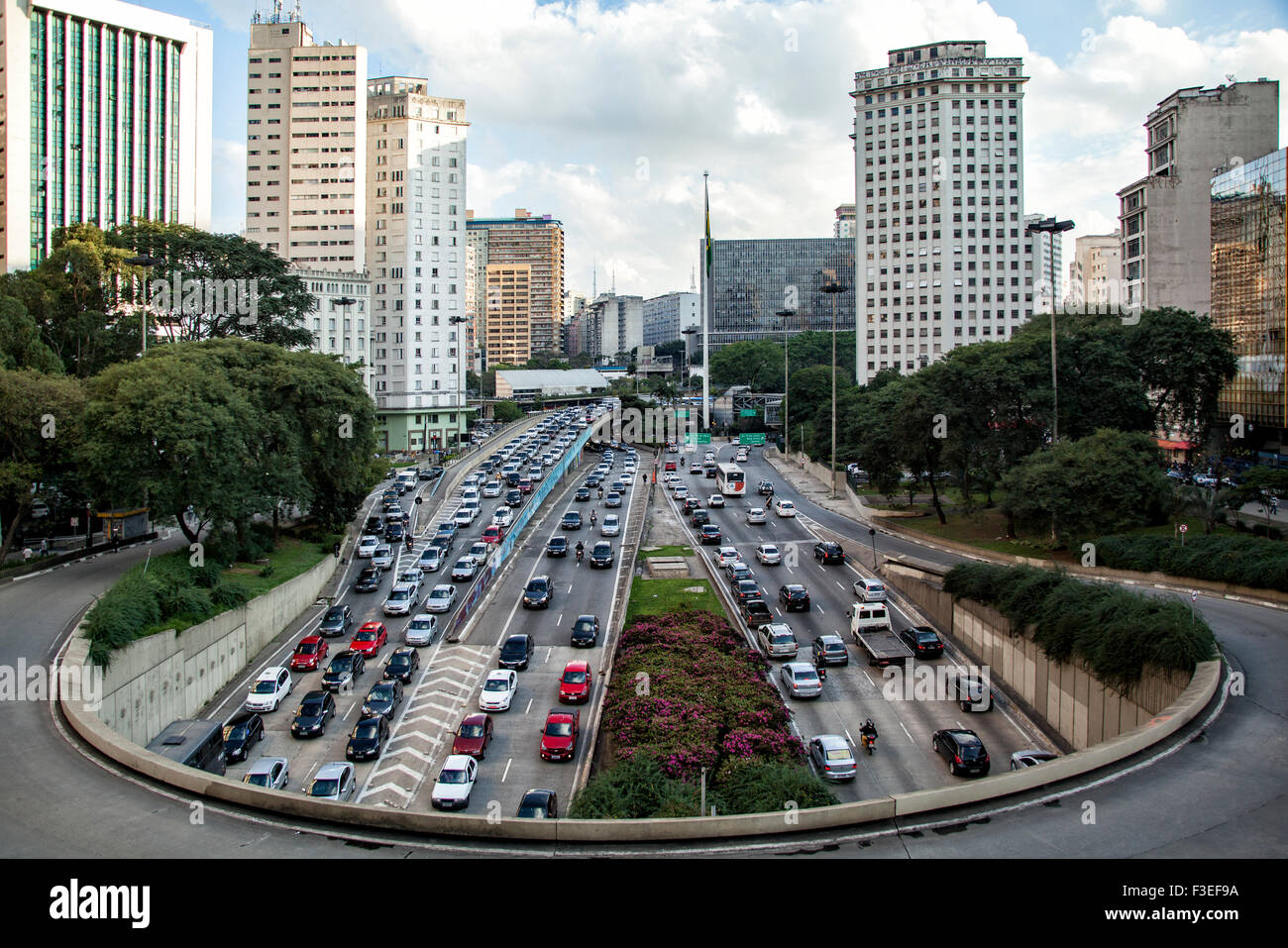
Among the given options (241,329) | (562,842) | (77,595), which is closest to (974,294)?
(241,329)

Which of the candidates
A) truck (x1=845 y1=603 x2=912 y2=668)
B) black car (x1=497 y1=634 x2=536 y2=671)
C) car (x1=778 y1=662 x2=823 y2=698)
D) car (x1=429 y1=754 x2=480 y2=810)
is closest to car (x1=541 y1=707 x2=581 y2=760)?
car (x1=429 y1=754 x2=480 y2=810)

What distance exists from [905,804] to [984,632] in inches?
831

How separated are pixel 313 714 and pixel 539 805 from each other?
421 inches

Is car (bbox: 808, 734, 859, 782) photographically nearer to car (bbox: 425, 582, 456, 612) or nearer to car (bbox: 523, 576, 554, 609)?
car (bbox: 523, 576, 554, 609)

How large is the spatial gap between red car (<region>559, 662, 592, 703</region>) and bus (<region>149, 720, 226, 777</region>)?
10452mm

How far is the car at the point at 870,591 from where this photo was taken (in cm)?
4094

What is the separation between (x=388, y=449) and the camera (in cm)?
10444

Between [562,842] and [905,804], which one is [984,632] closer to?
[905,804]

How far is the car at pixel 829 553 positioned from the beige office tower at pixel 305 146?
262 feet

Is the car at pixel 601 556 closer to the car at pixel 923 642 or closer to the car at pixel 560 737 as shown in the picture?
the car at pixel 923 642

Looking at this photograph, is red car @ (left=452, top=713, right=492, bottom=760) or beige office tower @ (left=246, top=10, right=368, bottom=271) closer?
red car @ (left=452, top=713, right=492, bottom=760)

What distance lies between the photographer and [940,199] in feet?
396

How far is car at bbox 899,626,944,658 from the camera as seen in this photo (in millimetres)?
35156
